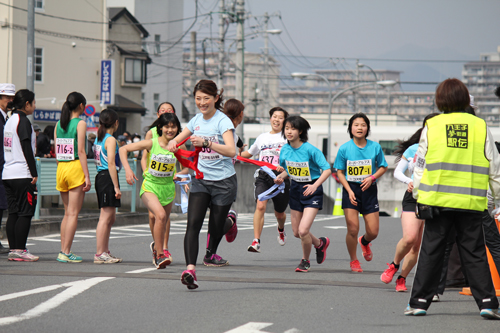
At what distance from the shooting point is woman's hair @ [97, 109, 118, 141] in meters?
8.53

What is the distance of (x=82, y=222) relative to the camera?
14180 mm

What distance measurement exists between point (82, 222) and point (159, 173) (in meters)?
6.63

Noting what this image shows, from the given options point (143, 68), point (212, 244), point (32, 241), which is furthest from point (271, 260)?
point (143, 68)

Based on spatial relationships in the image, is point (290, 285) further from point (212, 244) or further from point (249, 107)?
point (249, 107)

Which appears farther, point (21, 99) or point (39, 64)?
point (39, 64)

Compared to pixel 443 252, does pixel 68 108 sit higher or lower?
higher

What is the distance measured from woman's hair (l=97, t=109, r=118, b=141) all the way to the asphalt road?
1.61m

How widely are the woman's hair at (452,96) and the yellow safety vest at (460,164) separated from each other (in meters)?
0.11

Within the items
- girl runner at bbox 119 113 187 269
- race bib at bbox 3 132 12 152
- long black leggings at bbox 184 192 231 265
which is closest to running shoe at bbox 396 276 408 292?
long black leggings at bbox 184 192 231 265

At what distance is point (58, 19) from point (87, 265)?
34.7 metres

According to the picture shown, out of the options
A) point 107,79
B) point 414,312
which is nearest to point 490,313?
point 414,312

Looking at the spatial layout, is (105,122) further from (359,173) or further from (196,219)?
(359,173)

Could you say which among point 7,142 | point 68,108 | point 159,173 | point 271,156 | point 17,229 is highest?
point 68,108

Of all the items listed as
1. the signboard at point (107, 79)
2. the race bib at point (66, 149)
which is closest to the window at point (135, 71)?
the signboard at point (107, 79)
